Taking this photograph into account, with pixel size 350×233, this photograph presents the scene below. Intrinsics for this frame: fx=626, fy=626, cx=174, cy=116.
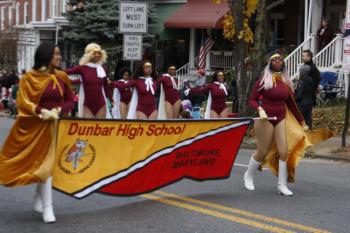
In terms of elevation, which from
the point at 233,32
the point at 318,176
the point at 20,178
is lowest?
the point at 318,176

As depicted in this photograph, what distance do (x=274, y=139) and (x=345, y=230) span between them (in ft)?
6.61

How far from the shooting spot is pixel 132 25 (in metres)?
16.1

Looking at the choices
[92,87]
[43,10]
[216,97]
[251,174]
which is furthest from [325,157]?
[43,10]

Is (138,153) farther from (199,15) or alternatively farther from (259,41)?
(199,15)

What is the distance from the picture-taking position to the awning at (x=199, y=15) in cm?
2488

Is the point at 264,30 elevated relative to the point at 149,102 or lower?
elevated

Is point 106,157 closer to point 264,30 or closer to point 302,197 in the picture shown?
point 302,197

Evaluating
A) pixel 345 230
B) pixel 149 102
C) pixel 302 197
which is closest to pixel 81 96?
pixel 149 102

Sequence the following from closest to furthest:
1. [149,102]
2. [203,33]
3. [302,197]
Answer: [302,197], [149,102], [203,33]

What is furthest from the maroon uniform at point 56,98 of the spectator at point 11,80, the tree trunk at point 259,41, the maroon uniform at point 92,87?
the spectator at point 11,80

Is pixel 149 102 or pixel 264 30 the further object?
pixel 264 30

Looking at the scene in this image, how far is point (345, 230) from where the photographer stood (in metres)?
6.48

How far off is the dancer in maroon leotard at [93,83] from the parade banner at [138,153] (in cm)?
235

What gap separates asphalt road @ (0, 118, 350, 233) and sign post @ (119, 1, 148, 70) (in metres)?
7.85
